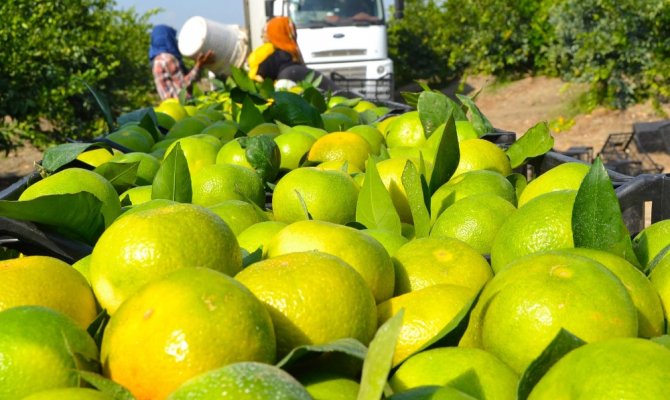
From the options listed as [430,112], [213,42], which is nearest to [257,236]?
[430,112]

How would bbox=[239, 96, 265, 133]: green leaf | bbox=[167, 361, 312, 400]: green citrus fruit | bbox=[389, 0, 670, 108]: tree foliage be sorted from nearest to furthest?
bbox=[167, 361, 312, 400]: green citrus fruit < bbox=[239, 96, 265, 133]: green leaf < bbox=[389, 0, 670, 108]: tree foliage

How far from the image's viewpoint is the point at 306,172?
76.9 inches

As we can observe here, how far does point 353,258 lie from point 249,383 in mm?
507

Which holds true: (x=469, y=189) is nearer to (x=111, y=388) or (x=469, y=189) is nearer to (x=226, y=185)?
(x=226, y=185)

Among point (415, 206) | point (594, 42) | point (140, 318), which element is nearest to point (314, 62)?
point (594, 42)

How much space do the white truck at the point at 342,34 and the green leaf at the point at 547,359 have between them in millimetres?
11650

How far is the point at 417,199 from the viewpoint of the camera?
1.71 meters

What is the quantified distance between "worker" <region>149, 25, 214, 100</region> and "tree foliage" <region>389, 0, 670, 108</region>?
21.7 feet

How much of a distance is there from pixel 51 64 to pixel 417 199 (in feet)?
29.0

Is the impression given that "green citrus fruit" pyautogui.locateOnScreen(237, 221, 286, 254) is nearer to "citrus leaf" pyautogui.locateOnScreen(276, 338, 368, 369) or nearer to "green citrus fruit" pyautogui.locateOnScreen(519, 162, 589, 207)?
"citrus leaf" pyautogui.locateOnScreen(276, 338, 368, 369)

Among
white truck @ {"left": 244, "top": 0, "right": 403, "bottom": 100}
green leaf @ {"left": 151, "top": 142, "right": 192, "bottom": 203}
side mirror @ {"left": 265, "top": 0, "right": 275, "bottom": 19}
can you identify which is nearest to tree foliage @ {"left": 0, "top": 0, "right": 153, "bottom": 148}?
side mirror @ {"left": 265, "top": 0, "right": 275, "bottom": 19}

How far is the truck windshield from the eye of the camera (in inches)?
499

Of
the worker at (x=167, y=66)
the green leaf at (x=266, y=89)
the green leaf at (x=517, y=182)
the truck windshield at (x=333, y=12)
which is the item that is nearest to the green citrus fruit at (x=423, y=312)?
the green leaf at (x=517, y=182)

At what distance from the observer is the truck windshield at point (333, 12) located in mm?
12680
